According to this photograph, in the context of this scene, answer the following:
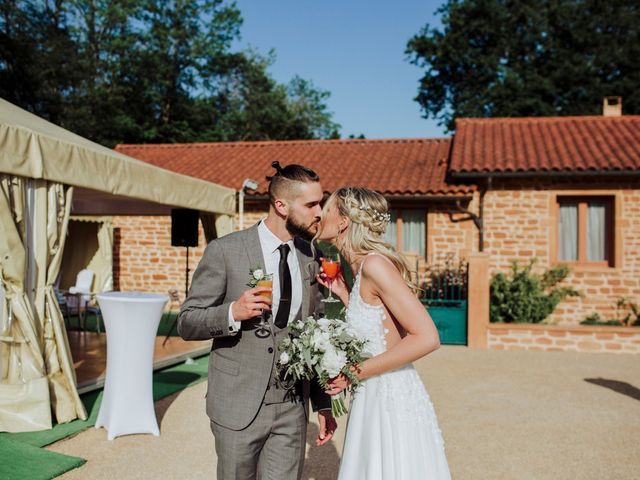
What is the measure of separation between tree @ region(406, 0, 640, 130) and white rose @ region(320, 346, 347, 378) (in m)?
27.0

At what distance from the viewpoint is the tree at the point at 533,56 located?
27.6 meters

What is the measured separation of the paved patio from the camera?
4.80 metres

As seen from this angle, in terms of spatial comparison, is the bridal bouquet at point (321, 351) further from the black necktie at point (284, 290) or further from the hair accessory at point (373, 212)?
the hair accessory at point (373, 212)

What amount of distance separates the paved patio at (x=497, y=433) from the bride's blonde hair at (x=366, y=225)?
7.98 ft

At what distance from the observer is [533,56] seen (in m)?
29.2

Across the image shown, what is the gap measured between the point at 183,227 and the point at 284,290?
24.7 feet

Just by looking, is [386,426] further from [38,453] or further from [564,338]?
[564,338]

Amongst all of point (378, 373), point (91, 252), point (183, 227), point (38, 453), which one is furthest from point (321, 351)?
point (91, 252)

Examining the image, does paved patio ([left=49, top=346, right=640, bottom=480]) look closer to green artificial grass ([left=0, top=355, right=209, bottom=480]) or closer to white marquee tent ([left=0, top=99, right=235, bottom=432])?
green artificial grass ([left=0, top=355, right=209, bottom=480])

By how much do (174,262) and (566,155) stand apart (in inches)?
391

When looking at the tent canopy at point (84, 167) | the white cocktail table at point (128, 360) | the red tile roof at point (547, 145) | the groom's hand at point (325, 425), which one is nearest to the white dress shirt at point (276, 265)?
the groom's hand at point (325, 425)

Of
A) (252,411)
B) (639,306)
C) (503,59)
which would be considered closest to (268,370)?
(252,411)

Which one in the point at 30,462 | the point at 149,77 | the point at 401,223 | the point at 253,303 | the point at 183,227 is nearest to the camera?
the point at 253,303

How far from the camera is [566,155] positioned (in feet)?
45.2
